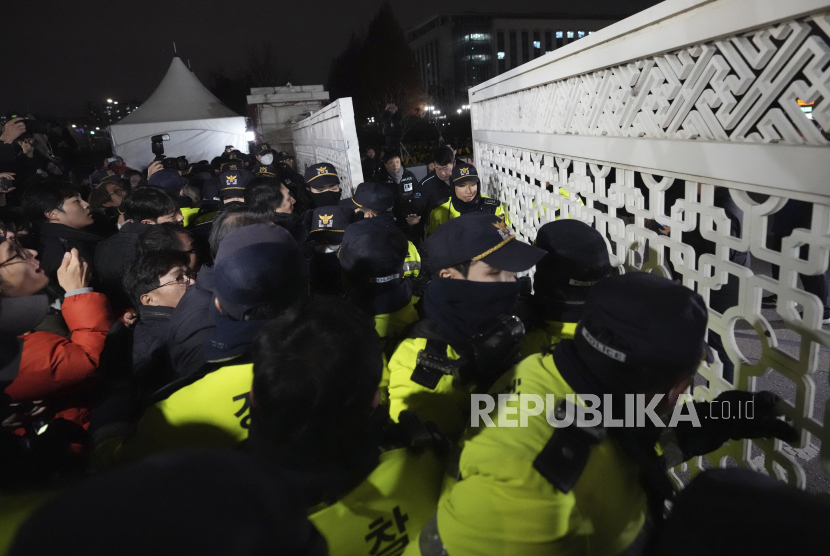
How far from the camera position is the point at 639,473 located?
48.3 inches

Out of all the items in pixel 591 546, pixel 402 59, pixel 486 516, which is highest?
pixel 402 59

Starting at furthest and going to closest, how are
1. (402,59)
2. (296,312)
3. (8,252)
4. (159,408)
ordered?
(402,59)
(8,252)
(159,408)
(296,312)

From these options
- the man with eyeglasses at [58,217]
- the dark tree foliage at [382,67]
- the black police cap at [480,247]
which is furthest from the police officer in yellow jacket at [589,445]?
the dark tree foliage at [382,67]

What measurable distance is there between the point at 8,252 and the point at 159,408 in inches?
57.6

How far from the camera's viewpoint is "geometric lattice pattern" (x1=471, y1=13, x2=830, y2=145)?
126cm

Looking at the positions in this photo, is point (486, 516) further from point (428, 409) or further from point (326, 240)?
point (326, 240)

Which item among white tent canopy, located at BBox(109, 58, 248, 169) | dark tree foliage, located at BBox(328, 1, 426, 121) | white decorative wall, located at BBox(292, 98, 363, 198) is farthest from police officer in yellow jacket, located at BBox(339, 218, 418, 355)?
dark tree foliage, located at BBox(328, 1, 426, 121)

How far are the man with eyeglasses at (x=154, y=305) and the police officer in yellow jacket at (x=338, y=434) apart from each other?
1.37 metres

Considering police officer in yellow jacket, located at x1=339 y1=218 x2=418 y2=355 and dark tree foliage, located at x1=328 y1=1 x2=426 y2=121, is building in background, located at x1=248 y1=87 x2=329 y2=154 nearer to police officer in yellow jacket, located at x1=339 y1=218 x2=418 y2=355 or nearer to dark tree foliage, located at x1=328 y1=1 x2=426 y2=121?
police officer in yellow jacket, located at x1=339 y1=218 x2=418 y2=355

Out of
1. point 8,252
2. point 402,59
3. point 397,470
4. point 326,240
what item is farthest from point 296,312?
point 402,59

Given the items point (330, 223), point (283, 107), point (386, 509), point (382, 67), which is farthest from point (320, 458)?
point (382, 67)

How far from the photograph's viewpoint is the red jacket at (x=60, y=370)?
1.88 m

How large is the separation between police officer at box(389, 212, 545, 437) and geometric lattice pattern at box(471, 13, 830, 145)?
75 cm

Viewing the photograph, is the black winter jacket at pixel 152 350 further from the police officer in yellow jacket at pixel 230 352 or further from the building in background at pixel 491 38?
the building in background at pixel 491 38
